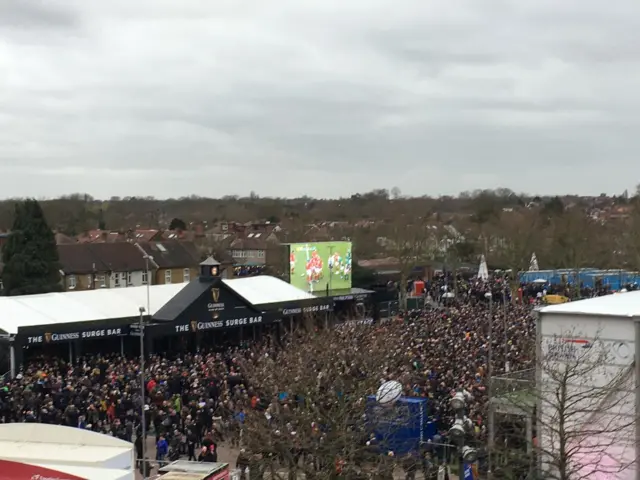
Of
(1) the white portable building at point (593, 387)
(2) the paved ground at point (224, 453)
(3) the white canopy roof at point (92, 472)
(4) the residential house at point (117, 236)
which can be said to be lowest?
(2) the paved ground at point (224, 453)

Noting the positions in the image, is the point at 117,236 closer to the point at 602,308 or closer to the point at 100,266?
the point at 100,266

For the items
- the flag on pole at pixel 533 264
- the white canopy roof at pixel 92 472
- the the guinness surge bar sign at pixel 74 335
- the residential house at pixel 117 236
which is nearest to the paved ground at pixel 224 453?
the white canopy roof at pixel 92 472

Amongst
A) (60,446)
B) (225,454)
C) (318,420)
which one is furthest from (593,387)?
(225,454)

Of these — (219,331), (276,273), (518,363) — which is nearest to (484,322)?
(518,363)

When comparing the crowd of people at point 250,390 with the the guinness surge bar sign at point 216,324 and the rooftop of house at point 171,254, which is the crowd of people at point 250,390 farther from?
the rooftop of house at point 171,254

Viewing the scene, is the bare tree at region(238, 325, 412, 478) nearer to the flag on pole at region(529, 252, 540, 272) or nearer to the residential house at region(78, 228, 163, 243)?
the flag on pole at region(529, 252, 540, 272)

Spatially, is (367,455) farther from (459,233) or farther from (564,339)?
(459,233)

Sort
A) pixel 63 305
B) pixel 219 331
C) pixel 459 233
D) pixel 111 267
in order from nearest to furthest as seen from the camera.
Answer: pixel 63 305 < pixel 219 331 < pixel 111 267 < pixel 459 233
